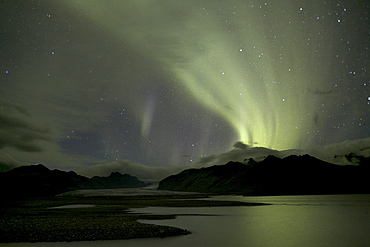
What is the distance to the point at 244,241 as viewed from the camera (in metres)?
29.5

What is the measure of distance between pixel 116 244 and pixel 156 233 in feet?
20.1

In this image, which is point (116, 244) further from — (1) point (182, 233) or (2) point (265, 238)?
(2) point (265, 238)

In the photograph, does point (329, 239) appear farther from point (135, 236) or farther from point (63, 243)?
point (63, 243)

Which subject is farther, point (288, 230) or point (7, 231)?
point (288, 230)

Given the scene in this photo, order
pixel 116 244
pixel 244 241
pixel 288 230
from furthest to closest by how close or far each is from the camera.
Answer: pixel 288 230
pixel 244 241
pixel 116 244

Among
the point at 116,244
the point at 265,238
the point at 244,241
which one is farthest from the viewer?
the point at 265,238

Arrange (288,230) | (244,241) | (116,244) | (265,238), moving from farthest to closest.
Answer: (288,230)
(265,238)
(244,241)
(116,244)

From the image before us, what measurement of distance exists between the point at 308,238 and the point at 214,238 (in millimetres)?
11025

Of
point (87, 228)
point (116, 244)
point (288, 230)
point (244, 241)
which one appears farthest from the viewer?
point (288, 230)

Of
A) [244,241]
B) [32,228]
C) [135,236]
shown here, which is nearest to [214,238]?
[244,241]

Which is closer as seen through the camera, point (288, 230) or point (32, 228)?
point (32, 228)

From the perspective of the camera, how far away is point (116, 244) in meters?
26.7

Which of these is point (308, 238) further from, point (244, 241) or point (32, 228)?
point (32, 228)

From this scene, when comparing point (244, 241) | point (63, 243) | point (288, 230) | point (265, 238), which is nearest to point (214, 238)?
point (244, 241)
